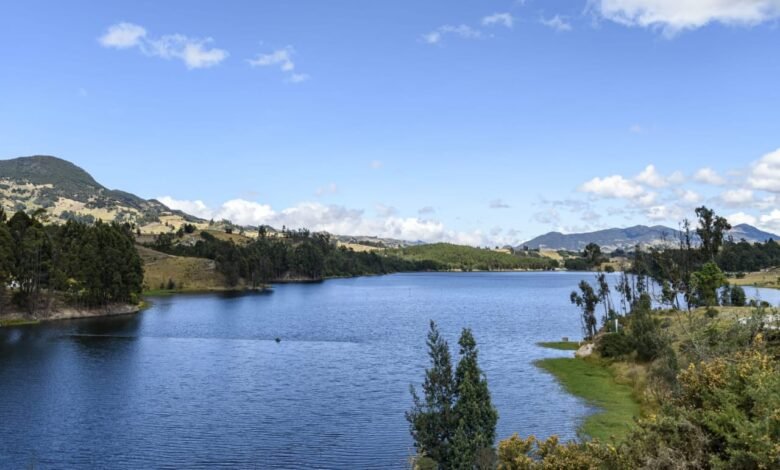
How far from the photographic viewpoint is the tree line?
131750 mm

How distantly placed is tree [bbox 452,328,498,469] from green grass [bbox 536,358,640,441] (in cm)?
1331

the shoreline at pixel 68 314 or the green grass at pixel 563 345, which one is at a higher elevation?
the shoreline at pixel 68 314

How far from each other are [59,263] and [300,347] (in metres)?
75.9

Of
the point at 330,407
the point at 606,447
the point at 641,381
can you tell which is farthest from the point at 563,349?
the point at 606,447

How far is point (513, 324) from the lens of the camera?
132 meters

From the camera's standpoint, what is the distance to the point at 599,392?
6412 cm

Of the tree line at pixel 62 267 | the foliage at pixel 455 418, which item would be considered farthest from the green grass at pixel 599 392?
the tree line at pixel 62 267

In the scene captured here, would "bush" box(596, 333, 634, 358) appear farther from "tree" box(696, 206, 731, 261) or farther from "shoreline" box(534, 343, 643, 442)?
"tree" box(696, 206, 731, 261)

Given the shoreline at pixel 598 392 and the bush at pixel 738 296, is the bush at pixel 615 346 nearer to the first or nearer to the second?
the shoreline at pixel 598 392

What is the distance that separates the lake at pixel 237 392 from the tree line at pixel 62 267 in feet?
48.8

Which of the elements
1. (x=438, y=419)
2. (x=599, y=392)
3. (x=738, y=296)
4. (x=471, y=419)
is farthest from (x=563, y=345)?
(x=471, y=419)

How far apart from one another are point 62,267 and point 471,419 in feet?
449

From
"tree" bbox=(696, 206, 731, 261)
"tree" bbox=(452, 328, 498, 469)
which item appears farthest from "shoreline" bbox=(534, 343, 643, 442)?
"tree" bbox=(696, 206, 731, 261)

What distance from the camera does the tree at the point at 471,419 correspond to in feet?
104
